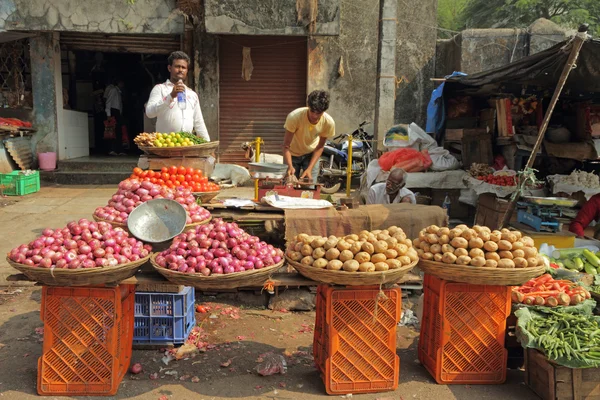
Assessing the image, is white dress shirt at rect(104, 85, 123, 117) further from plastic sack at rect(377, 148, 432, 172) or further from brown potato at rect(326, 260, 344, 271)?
brown potato at rect(326, 260, 344, 271)

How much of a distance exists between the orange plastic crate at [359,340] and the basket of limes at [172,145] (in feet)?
9.10

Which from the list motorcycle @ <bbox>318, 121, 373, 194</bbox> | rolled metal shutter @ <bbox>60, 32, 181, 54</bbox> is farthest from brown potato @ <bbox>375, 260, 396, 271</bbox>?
rolled metal shutter @ <bbox>60, 32, 181, 54</bbox>

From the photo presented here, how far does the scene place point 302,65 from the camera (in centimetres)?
1210

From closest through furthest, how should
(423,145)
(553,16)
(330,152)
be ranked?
(423,145) → (330,152) → (553,16)

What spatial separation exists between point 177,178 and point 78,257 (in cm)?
222

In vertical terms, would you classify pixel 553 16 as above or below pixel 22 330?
above

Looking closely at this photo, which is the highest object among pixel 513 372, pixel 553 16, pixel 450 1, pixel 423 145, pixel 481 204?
pixel 450 1

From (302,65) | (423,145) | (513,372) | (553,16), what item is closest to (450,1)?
(553,16)

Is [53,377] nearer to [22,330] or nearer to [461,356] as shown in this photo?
[22,330]

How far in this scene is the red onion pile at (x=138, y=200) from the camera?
178 inches

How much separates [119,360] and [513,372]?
3018mm

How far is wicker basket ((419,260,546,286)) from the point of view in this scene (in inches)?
142

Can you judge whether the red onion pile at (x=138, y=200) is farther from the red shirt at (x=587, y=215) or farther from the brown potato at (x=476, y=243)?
the red shirt at (x=587, y=215)

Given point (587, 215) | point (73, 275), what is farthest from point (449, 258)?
point (587, 215)
